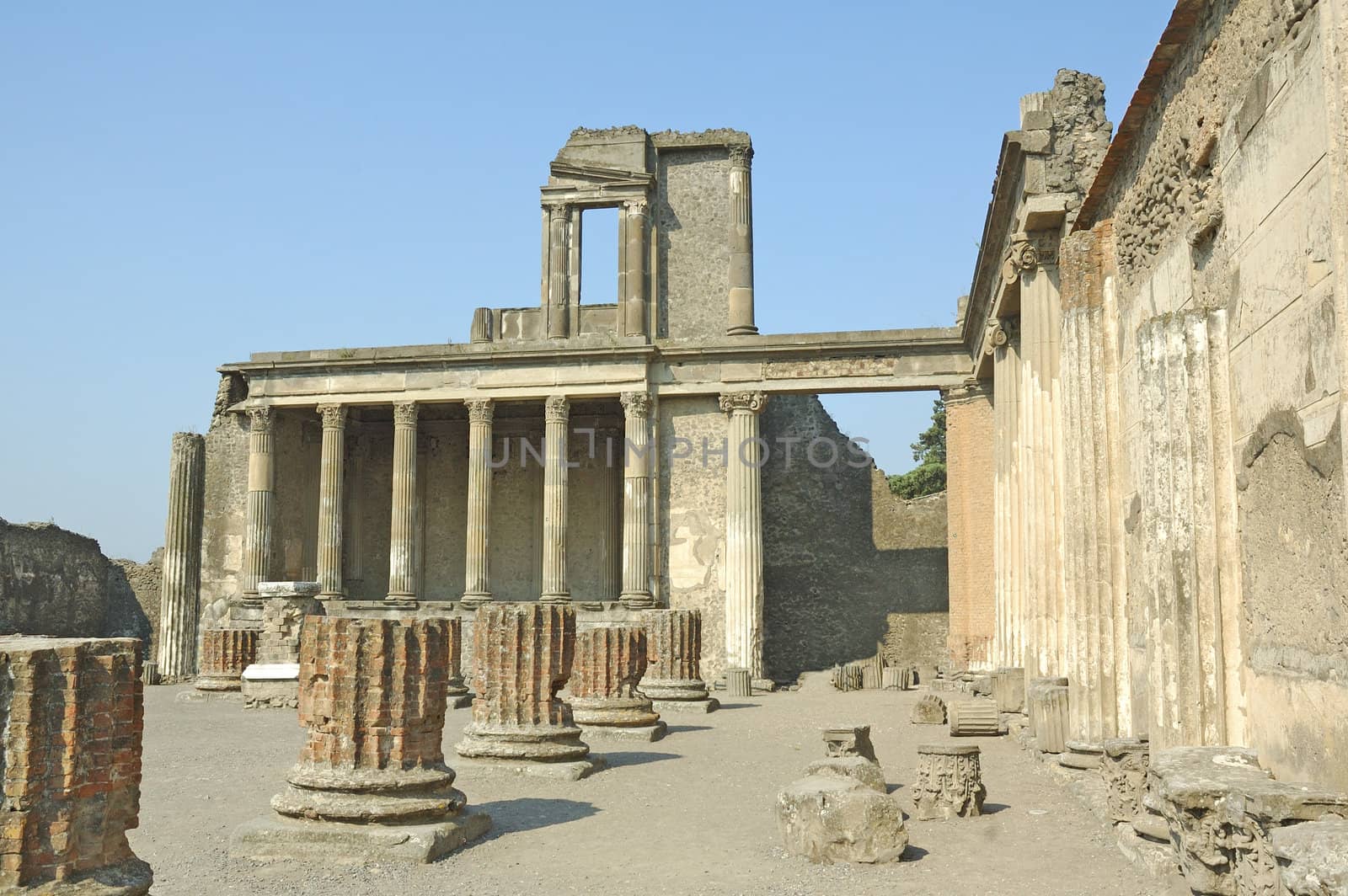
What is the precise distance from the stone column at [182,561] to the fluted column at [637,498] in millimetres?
8928

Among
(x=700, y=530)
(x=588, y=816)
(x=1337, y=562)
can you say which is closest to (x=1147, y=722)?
(x=1337, y=562)

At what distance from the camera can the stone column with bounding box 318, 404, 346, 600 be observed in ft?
79.0

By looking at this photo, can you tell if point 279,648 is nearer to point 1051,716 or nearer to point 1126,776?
point 1051,716

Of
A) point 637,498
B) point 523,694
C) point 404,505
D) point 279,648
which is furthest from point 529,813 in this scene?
point 404,505

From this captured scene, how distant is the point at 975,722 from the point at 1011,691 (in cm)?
82

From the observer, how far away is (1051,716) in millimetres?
10242

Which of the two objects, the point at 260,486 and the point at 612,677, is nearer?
the point at 612,677

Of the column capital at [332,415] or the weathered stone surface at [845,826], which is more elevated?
the column capital at [332,415]

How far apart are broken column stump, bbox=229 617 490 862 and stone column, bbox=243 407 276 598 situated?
55.9 ft

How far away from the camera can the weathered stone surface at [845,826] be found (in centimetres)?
684

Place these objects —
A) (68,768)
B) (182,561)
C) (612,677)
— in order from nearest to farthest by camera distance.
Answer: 1. (68,768)
2. (612,677)
3. (182,561)

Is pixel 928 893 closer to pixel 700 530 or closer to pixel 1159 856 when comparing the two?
pixel 1159 856

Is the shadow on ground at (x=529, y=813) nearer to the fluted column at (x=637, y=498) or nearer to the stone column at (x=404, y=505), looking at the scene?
the fluted column at (x=637, y=498)

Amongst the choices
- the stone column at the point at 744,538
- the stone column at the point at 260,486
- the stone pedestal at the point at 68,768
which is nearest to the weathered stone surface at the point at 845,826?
the stone pedestal at the point at 68,768
